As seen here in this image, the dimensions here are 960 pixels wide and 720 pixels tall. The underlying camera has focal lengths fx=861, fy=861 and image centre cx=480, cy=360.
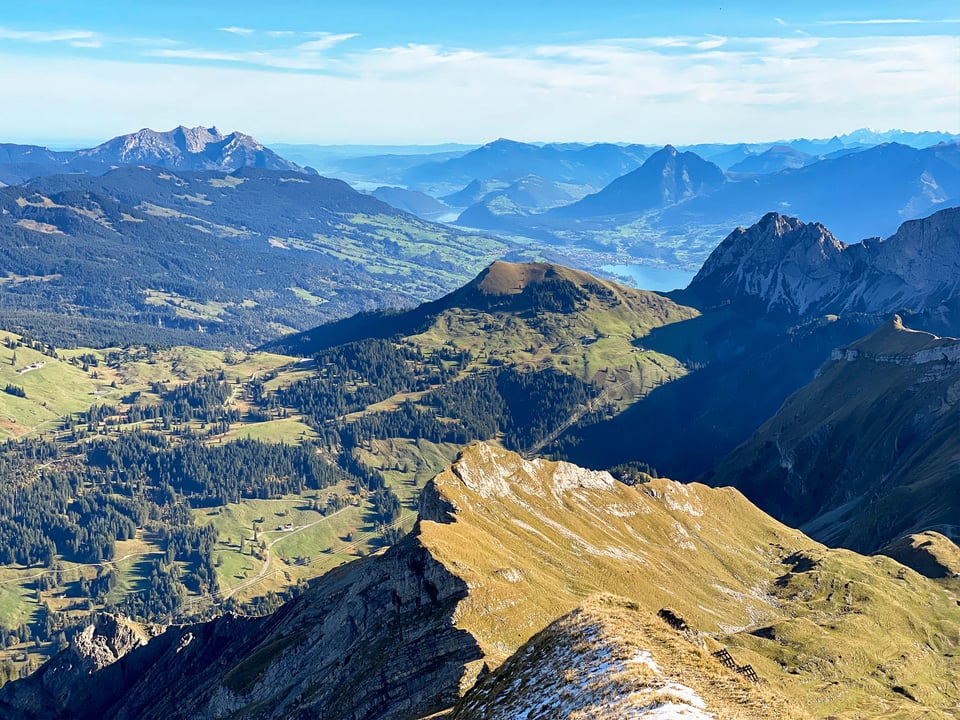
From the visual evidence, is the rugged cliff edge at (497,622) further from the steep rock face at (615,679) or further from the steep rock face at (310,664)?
the steep rock face at (615,679)

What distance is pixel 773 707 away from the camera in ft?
178

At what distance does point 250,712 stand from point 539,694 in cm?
8963

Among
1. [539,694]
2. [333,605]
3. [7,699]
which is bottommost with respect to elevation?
[7,699]

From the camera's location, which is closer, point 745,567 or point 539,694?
point 539,694

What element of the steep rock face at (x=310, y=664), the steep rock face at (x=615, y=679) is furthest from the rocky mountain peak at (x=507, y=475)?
the steep rock face at (x=615, y=679)

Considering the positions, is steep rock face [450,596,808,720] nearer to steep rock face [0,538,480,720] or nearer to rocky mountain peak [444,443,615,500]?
steep rock face [0,538,480,720]

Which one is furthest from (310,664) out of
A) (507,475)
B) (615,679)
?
(615,679)

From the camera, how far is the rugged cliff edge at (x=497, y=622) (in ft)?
384

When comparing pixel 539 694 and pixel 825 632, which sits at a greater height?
pixel 539 694

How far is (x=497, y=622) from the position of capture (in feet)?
379

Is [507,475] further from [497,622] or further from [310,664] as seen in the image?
[497,622]

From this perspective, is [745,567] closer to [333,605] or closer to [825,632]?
[825,632]

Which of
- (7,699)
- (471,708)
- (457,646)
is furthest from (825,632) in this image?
(7,699)

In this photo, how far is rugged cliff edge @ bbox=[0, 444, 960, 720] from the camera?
117 m
